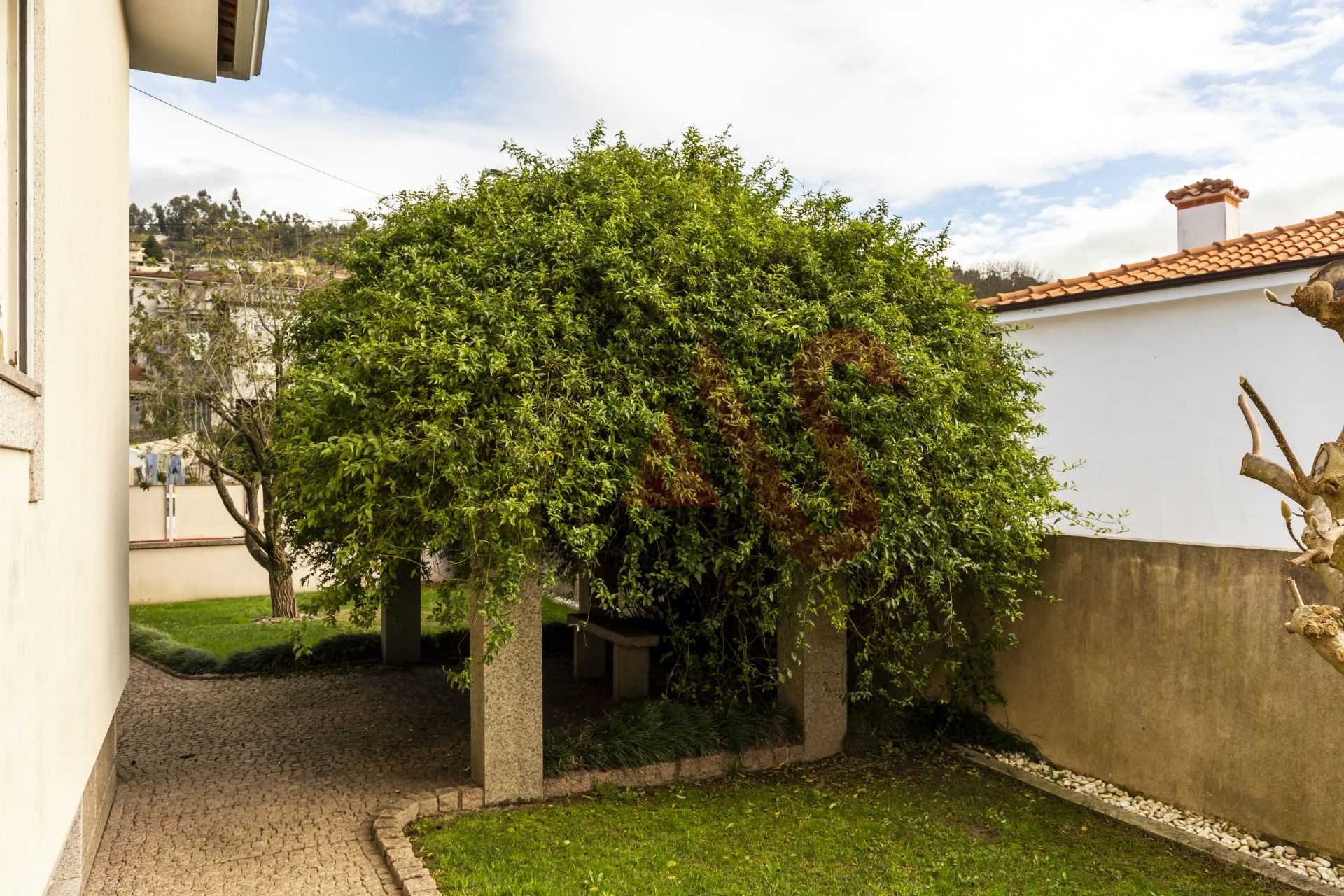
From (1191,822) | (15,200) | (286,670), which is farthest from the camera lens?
(286,670)

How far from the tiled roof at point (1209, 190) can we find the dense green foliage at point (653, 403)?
8.10 meters

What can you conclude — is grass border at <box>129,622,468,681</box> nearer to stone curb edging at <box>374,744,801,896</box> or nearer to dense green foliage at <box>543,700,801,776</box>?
dense green foliage at <box>543,700,801,776</box>

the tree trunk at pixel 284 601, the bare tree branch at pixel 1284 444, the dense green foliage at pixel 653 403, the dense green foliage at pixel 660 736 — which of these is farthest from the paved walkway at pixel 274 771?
the bare tree branch at pixel 1284 444

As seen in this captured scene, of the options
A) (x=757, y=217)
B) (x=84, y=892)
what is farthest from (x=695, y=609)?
(x=84, y=892)

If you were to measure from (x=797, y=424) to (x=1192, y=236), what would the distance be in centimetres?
1090

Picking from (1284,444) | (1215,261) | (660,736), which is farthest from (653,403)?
(1215,261)

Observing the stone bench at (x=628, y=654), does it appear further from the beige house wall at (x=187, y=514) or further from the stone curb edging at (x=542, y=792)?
the beige house wall at (x=187, y=514)

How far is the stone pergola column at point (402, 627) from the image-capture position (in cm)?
1148

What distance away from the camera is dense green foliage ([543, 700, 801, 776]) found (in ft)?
22.5

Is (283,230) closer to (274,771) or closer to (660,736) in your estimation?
(274,771)

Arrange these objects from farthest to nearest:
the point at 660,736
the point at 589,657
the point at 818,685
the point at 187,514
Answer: the point at 187,514 < the point at 589,657 < the point at 818,685 < the point at 660,736

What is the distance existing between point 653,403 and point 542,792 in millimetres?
2898

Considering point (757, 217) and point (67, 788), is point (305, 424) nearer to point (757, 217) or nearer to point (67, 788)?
point (67, 788)

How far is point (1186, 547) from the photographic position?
658 centimetres
